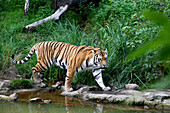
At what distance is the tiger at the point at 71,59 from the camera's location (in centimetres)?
515

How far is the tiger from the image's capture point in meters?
5.15

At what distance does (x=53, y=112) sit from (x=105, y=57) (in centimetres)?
162

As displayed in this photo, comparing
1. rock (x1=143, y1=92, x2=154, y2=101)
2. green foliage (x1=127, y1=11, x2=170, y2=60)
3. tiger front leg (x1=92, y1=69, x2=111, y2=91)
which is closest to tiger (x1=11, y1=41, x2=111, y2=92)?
tiger front leg (x1=92, y1=69, x2=111, y2=91)

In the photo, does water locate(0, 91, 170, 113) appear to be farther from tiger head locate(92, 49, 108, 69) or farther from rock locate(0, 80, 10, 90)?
tiger head locate(92, 49, 108, 69)

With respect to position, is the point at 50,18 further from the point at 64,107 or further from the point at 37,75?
the point at 64,107

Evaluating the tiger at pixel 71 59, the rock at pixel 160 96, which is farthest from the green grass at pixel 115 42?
the rock at pixel 160 96

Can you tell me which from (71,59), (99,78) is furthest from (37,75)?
(99,78)

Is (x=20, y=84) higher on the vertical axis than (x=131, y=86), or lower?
higher

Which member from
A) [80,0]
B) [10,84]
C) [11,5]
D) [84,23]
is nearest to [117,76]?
[10,84]

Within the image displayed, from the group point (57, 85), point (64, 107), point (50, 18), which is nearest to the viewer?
point (64, 107)

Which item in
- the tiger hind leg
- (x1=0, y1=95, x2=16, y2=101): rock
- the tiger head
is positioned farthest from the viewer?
the tiger hind leg

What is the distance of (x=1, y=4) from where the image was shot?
38.5 feet

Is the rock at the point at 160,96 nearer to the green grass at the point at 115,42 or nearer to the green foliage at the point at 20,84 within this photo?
the green grass at the point at 115,42

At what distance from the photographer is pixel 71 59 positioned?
5.37m
